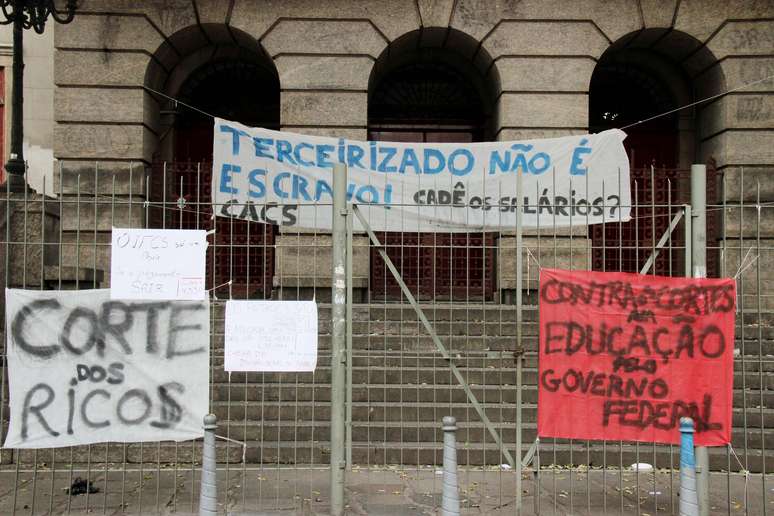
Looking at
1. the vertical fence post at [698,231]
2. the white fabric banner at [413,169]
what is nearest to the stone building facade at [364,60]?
the white fabric banner at [413,169]

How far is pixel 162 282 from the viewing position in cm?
593

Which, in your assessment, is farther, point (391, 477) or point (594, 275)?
point (391, 477)

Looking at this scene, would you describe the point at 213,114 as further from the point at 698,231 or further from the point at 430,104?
the point at 698,231

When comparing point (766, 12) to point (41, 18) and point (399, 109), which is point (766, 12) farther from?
point (41, 18)

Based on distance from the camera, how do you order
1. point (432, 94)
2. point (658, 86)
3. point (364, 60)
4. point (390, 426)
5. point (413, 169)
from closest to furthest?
point (390, 426) < point (413, 169) < point (364, 60) < point (658, 86) < point (432, 94)

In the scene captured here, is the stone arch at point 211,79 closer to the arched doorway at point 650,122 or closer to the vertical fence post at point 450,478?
the arched doorway at point 650,122

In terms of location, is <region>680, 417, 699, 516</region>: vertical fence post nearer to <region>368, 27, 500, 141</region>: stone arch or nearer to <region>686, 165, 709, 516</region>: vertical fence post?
<region>686, 165, 709, 516</region>: vertical fence post

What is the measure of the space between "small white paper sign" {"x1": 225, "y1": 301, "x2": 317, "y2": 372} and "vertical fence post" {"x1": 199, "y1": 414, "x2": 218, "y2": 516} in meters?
0.90

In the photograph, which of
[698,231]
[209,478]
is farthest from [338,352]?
[698,231]

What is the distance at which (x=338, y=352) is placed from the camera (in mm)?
5855

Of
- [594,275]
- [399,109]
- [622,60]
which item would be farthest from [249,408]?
[622,60]

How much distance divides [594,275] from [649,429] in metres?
1.40

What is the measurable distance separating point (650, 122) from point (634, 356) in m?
9.89

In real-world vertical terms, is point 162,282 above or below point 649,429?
above
